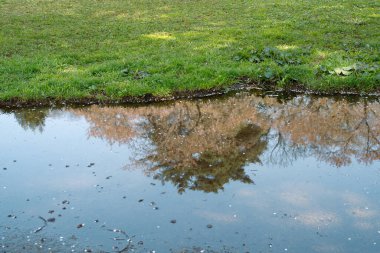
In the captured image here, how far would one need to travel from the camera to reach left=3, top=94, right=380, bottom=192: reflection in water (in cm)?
1017

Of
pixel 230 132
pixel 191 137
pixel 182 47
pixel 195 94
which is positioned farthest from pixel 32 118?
pixel 182 47

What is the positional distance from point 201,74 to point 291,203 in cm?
628

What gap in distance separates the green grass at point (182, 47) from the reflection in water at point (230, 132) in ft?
3.20

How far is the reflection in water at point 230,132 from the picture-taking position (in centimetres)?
1017

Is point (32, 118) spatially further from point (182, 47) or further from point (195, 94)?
point (182, 47)

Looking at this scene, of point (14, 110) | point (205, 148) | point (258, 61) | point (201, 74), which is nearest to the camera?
point (205, 148)

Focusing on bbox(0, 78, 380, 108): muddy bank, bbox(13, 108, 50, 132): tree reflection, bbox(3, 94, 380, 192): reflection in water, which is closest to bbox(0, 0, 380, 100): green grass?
bbox(0, 78, 380, 108): muddy bank

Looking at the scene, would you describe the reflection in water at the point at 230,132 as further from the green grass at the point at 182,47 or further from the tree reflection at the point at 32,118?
the green grass at the point at 182,47

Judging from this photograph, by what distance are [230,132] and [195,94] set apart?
244cm

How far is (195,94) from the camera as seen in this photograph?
13641mm

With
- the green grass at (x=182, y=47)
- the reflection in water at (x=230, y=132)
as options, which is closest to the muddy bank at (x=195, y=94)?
the green grass at (x=182, y=47)

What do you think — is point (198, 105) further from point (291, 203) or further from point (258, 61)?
point (291, 203)

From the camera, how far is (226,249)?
7535mm

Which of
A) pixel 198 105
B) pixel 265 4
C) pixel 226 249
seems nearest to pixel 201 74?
pixel 198 105
